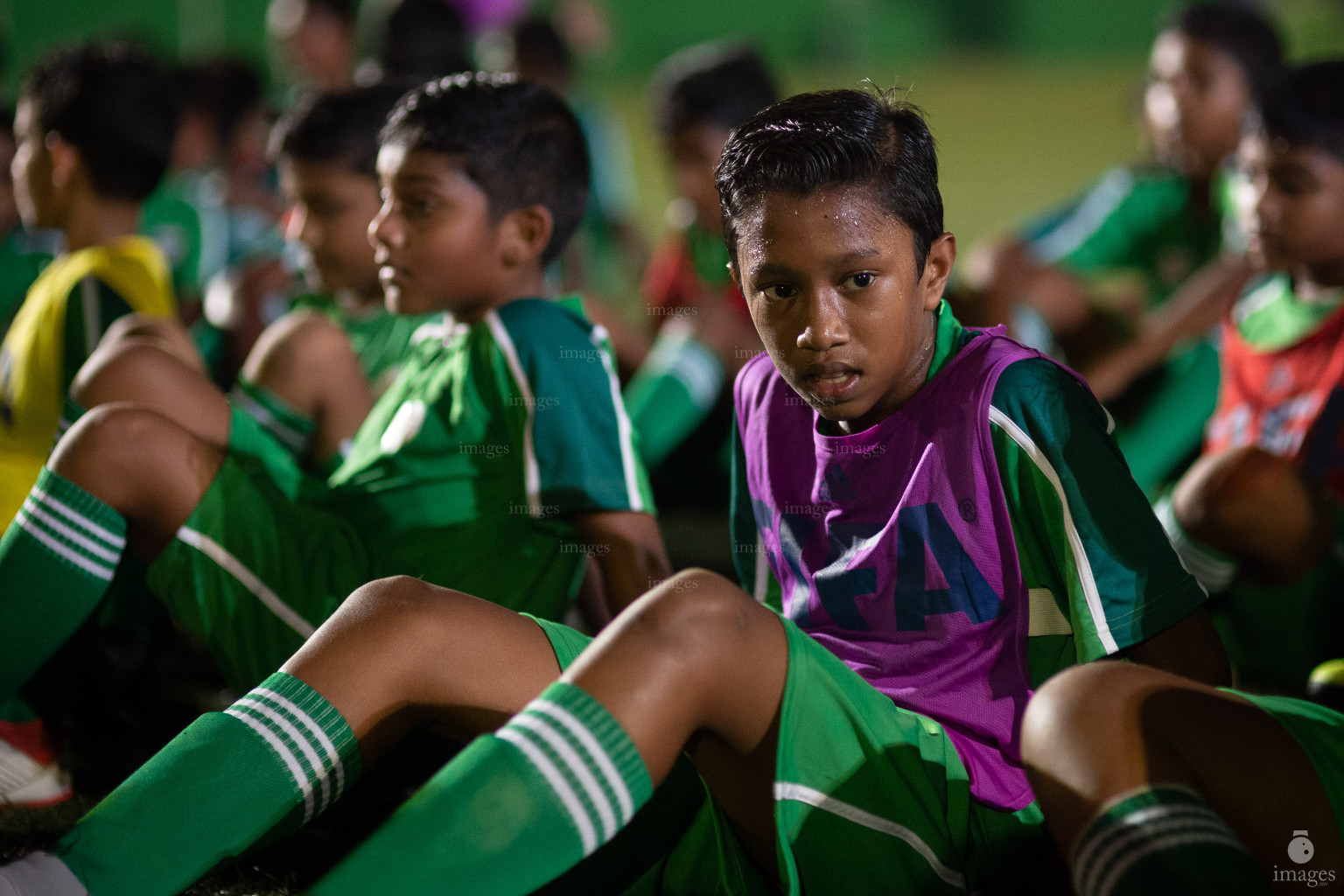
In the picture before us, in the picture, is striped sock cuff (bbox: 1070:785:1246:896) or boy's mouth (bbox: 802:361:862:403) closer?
striped sock cuff (bbox: 1070:785:1246:896)

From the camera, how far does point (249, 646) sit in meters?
1.10

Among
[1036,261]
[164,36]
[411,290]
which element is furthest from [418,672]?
[164,36]

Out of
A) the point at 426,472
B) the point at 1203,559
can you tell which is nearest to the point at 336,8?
the point at 426,472

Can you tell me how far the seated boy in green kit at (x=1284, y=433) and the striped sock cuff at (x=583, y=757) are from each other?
850 millimetres

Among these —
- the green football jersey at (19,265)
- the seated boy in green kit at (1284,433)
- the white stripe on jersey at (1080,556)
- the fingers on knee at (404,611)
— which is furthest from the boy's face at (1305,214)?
the green football jersey at (19,265)

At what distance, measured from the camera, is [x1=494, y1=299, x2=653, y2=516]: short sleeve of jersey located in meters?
1.13

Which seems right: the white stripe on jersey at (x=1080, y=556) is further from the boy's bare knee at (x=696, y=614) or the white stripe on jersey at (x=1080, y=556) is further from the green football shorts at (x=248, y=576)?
the green football shorts at (x=248, y=576)

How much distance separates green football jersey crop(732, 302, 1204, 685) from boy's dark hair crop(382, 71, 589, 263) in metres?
0.69

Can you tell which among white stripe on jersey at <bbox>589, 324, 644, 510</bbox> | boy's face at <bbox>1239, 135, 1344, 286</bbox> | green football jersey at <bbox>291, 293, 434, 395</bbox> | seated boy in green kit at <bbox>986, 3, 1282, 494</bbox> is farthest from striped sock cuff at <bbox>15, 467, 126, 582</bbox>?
seated boy in green kit at <bbox>986, 3, 1282, 494</bbox>

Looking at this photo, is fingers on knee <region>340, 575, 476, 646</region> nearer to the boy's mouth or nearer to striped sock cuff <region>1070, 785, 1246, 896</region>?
the boy's mouth

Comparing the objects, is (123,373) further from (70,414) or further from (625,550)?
(625,550)

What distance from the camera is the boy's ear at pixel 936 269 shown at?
90cm

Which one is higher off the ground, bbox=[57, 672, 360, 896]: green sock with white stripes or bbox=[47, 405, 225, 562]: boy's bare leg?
bbox=[47, 405, 225, 562]: boy's bare leg

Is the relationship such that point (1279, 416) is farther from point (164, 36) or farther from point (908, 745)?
point (164, 36)
